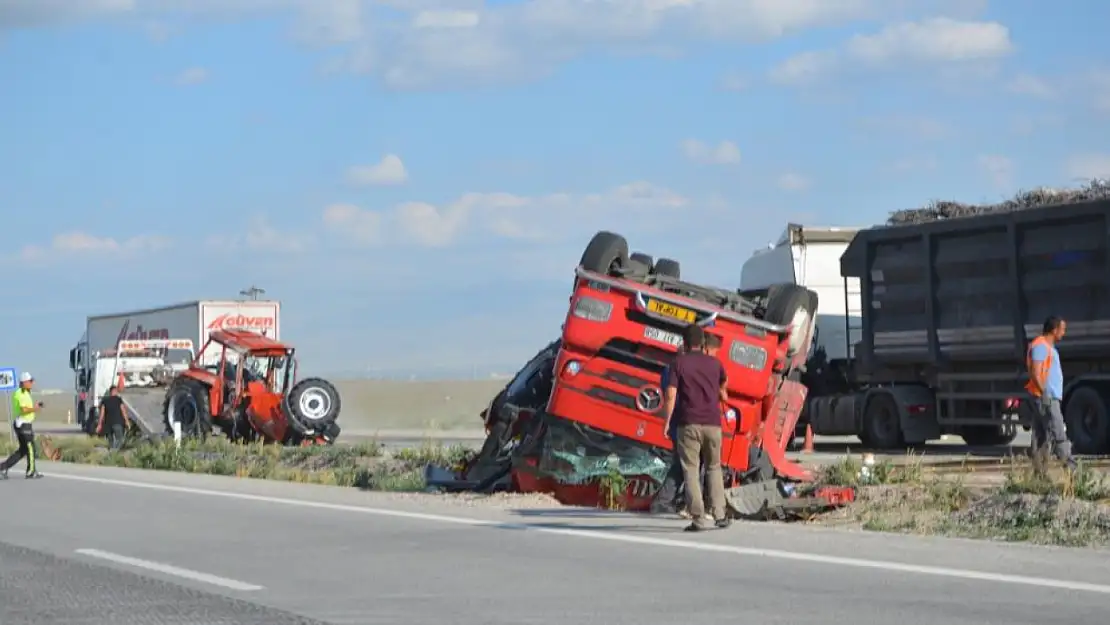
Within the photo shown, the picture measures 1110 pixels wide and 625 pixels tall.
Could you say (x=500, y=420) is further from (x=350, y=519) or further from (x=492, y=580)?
(x=492, y=580)

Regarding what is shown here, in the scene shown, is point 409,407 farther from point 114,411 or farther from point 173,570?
point 173,570

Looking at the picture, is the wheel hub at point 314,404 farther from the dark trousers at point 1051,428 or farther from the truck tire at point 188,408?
the dark trousers at point 1051,428

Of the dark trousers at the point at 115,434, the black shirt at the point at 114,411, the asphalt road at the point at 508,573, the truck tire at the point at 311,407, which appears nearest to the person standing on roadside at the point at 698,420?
the asphalt road at the point at 508,573

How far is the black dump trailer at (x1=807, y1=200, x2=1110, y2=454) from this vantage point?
21938 millimetres

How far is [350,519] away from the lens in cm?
1498

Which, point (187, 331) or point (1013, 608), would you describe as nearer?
point (1013, 608)

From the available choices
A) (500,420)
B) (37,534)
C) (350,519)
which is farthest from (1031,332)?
(37,534)

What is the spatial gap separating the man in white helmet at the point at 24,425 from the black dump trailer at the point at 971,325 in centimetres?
1243

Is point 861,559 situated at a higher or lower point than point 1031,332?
lower

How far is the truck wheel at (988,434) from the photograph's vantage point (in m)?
24.5

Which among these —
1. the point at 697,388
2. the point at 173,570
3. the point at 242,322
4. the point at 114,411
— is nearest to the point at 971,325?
the point at 697,388

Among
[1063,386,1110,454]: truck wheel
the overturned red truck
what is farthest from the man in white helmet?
[1063,386,1110,454]: truck wheel

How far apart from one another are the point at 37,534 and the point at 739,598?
24.8ft

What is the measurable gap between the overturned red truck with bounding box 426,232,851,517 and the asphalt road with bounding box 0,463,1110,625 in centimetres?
63
